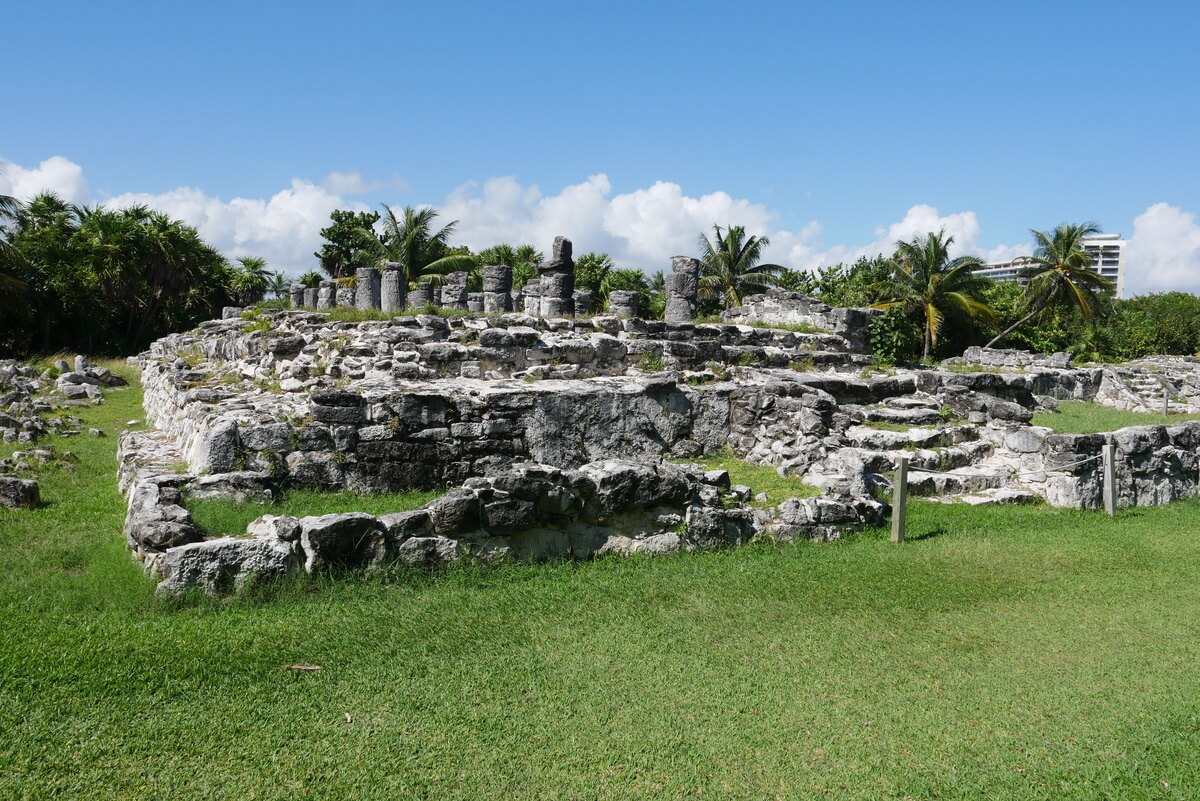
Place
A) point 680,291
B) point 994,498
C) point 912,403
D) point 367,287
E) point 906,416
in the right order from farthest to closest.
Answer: point 367,287 < point 680,291 < point 912,403 < point 906,416 < point 994,498

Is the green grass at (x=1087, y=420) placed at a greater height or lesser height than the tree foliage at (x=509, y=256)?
lesser

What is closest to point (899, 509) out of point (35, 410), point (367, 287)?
point (367, 287)

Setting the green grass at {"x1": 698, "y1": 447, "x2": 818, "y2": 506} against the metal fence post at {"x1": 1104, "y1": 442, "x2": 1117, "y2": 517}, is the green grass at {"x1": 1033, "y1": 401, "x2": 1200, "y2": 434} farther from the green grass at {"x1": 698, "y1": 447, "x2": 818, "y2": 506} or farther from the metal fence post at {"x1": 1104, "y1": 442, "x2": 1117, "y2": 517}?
the green grass at {"x1": 698, "y1": 447, "x2": 818, "y2": 506}

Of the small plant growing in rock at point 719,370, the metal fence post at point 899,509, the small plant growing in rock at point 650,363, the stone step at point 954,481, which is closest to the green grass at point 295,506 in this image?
the metal fence post at point 899,509

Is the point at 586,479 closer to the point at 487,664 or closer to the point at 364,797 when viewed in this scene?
the point at 487,664

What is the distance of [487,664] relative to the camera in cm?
501

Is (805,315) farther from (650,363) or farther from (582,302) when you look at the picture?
(650,363)

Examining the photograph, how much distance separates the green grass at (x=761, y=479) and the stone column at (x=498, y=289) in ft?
25.6

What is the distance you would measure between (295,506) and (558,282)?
9766 millimetres

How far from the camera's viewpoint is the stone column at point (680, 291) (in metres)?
17.0

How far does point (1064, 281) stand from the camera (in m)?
33.4

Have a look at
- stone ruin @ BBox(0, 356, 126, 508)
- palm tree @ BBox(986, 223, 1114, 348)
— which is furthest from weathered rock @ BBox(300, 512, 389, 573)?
palm tree @ BBox(986, 223, 1114, 348)

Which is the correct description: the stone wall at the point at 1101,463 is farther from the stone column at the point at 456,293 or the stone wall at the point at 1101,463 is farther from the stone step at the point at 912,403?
the stone column at the point at 456,293

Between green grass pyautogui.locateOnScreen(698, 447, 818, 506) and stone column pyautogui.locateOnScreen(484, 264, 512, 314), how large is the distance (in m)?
7.79
